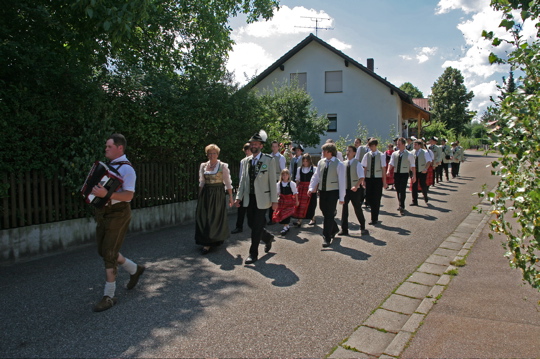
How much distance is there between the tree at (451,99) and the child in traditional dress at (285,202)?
66.2 m

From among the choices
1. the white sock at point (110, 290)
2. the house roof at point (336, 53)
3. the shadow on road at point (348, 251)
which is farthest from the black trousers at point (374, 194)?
the house roof at point (336, 53)

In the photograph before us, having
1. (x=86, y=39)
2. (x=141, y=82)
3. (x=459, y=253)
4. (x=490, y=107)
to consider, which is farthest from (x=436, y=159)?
(x=490, y=107)

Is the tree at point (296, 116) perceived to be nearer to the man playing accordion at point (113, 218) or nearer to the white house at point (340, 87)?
the white house at point (340, 87)

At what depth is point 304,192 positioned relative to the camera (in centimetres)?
928

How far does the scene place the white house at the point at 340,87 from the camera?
31281 mm

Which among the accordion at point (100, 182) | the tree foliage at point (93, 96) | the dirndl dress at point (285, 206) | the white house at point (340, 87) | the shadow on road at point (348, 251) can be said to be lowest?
the shadow on road at point (348, 251)

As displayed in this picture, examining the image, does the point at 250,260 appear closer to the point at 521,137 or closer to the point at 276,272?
the point at 276,272

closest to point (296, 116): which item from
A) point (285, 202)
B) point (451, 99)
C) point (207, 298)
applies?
point (285, 202)

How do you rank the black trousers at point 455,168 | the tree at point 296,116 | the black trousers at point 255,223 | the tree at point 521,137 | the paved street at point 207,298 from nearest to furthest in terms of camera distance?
the tree at point 521,137, the paved street at point 207,298, the black trousers at point 255,223, the tree at point 296,116, the black trousers at point 455,168

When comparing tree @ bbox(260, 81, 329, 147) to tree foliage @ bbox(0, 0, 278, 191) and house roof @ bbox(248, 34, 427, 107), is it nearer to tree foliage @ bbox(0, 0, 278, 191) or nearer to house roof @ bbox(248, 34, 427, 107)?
house roof @ bbox(248, 34, 427, 107)

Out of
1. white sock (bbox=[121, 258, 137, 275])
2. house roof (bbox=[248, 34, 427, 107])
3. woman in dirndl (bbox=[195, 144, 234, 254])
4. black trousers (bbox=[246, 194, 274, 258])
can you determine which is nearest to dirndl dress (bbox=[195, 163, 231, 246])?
A: woman in dirndl (bbox=[195, 144, 234, 254])

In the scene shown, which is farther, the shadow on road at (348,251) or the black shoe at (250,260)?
the shadow on road at (348,251)

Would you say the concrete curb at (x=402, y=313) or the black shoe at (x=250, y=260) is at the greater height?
the black shoe at (x=250, y=260)

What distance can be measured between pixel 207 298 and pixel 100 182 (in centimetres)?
179
